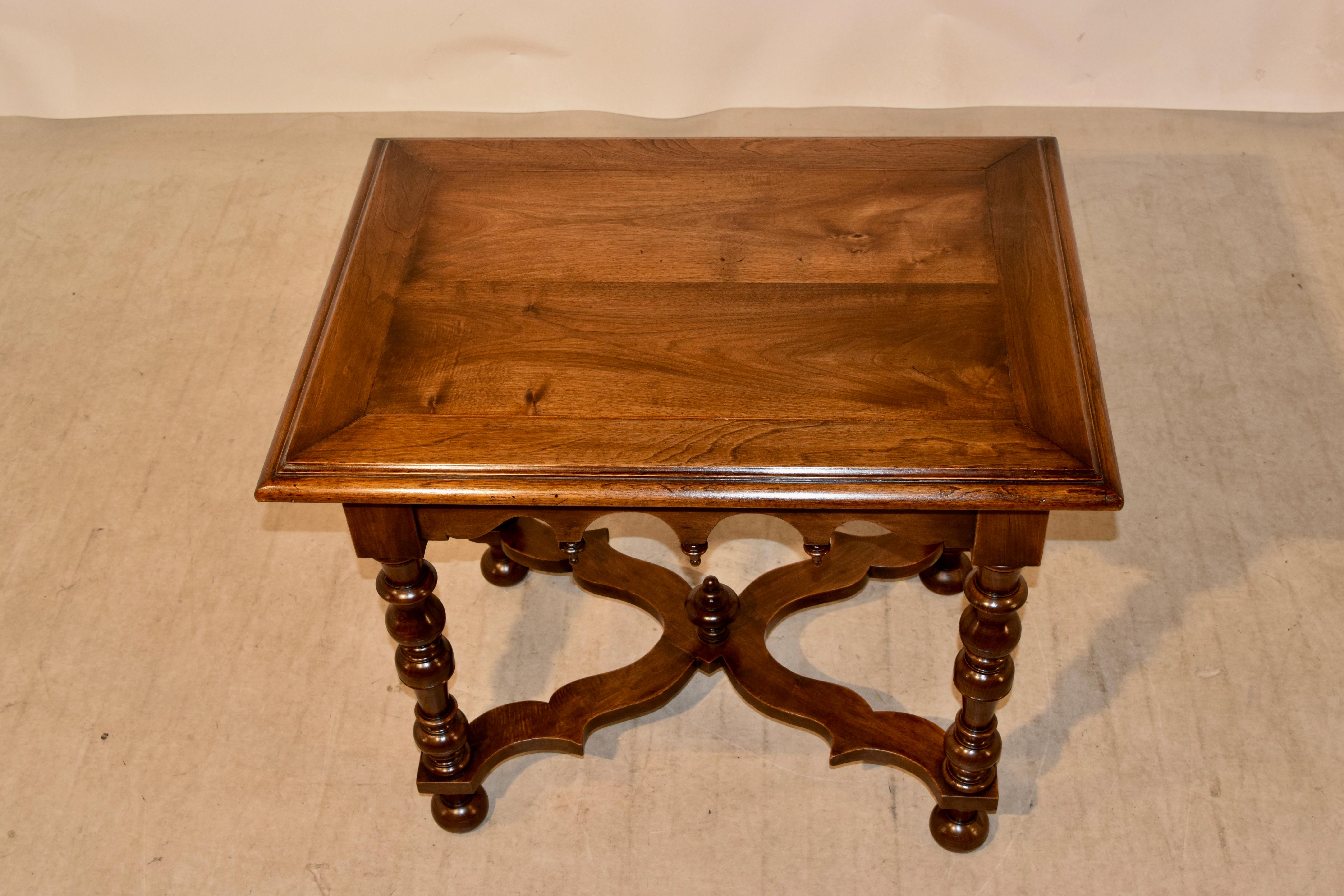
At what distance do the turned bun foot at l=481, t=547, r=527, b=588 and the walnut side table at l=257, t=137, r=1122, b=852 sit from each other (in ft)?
0.33

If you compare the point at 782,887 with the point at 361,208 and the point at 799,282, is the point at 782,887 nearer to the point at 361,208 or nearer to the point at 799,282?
the point at 799,282

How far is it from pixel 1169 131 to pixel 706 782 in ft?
6.36

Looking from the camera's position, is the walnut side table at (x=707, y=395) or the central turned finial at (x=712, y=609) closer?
the walnut side table at (x=707, y=395)

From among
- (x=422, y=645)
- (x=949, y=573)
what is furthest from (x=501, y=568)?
(x=949, y=573)

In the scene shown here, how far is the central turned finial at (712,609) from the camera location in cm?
188

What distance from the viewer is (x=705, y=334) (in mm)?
1561

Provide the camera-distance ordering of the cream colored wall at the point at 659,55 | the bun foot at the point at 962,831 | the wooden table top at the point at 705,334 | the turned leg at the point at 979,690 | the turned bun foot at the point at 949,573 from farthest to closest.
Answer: the cream colored wall at the point at 659,55, the turned bun foot at the point at 949,573, the bun foot at the point at 962,831, the turned leg at the point at 979,690, the wooden table top at the point at 705,334

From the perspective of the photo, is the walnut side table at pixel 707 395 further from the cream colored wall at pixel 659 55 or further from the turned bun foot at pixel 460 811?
the cream colored wall at pixel 659 55

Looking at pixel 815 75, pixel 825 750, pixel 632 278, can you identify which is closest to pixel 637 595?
pixel 825 750

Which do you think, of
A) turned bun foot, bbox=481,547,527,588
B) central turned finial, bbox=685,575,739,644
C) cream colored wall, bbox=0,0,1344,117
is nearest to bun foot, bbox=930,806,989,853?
central turned finial, bbox=685,575,739,644

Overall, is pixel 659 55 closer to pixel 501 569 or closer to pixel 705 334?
pixel 501 569

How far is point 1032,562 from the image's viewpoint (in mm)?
1427

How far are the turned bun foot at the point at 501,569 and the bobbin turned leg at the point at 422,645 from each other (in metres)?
0.25

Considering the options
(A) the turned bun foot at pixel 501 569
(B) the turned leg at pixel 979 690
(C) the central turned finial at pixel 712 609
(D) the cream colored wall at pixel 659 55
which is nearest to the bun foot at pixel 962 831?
(B) the turned leg at pixel 979 690
